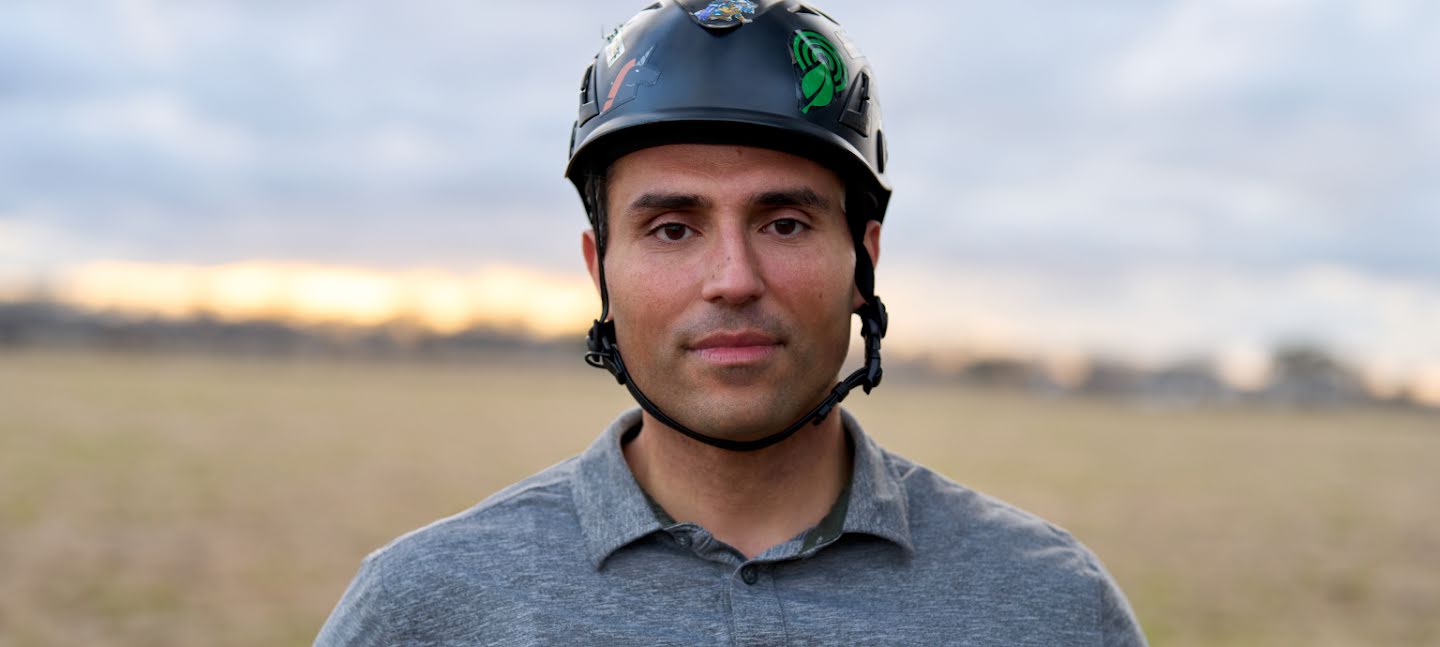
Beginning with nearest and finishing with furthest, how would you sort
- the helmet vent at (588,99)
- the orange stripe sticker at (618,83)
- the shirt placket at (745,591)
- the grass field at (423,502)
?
the shirt placket at (745,591)
the orange stripe sticker at (618,83)
the helmet vent at (588,99)
the grass field at (423,502)

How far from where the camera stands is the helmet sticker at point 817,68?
370 cm

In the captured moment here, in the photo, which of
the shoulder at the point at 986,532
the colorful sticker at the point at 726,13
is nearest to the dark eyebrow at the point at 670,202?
the colorful sticker at the point at 726,13

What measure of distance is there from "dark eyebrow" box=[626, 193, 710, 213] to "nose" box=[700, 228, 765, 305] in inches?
4.6

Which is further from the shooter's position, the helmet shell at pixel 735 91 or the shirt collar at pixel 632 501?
the helmet shell at pixel 735 91

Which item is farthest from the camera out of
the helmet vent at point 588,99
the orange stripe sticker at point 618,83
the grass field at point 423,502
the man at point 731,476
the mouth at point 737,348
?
the grass field at point 423,502

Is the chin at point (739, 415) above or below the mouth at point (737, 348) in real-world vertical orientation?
below

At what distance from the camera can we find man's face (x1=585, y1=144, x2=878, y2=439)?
3287mm

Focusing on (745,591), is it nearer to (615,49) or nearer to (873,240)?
(873,240)

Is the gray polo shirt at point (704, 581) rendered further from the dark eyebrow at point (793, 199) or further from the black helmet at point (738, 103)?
the dark eyebrow at point (793, 199)

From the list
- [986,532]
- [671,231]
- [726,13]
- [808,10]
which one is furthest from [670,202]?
[986,532]

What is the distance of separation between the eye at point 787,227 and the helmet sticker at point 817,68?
408 millimetres

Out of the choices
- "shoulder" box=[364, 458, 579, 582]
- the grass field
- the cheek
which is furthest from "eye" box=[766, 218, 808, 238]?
the grass field

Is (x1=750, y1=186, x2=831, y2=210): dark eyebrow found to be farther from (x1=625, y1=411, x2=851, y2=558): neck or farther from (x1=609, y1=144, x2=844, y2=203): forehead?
(x1=625, y1=411, x2=851, y2=558): neck

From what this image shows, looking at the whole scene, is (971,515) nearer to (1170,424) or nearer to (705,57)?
(705,57)
